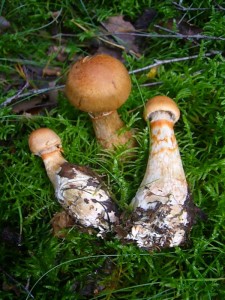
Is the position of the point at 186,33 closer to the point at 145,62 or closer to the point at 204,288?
the point at 145,62

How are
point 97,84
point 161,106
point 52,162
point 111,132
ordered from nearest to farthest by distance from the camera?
point 97,84, point 161,106, point 52,162, point 111,132

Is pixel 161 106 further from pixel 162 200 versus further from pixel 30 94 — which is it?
pixel 30 94

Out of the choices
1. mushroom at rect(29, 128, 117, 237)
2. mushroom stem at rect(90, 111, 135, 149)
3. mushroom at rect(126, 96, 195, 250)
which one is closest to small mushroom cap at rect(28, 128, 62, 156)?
mushroom at rect(29, 128, 117, 237)

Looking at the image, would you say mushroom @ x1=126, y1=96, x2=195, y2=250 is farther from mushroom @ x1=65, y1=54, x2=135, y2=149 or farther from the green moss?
mushroom @ x1=65, y1=54, x2=135, y2=149

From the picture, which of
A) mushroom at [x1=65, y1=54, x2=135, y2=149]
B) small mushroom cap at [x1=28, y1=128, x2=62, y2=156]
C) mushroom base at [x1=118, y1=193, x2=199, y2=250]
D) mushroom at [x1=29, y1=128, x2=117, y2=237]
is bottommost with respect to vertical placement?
mushroom base at [x1=118, y1=193, x2=199, y2=250]

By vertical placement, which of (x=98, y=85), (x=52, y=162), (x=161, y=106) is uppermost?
(x=98, y=85)

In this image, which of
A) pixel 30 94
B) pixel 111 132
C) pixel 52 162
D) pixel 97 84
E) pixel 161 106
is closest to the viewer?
pixel 97 84

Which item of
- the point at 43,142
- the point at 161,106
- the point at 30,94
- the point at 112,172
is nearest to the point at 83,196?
the point at 112,172
